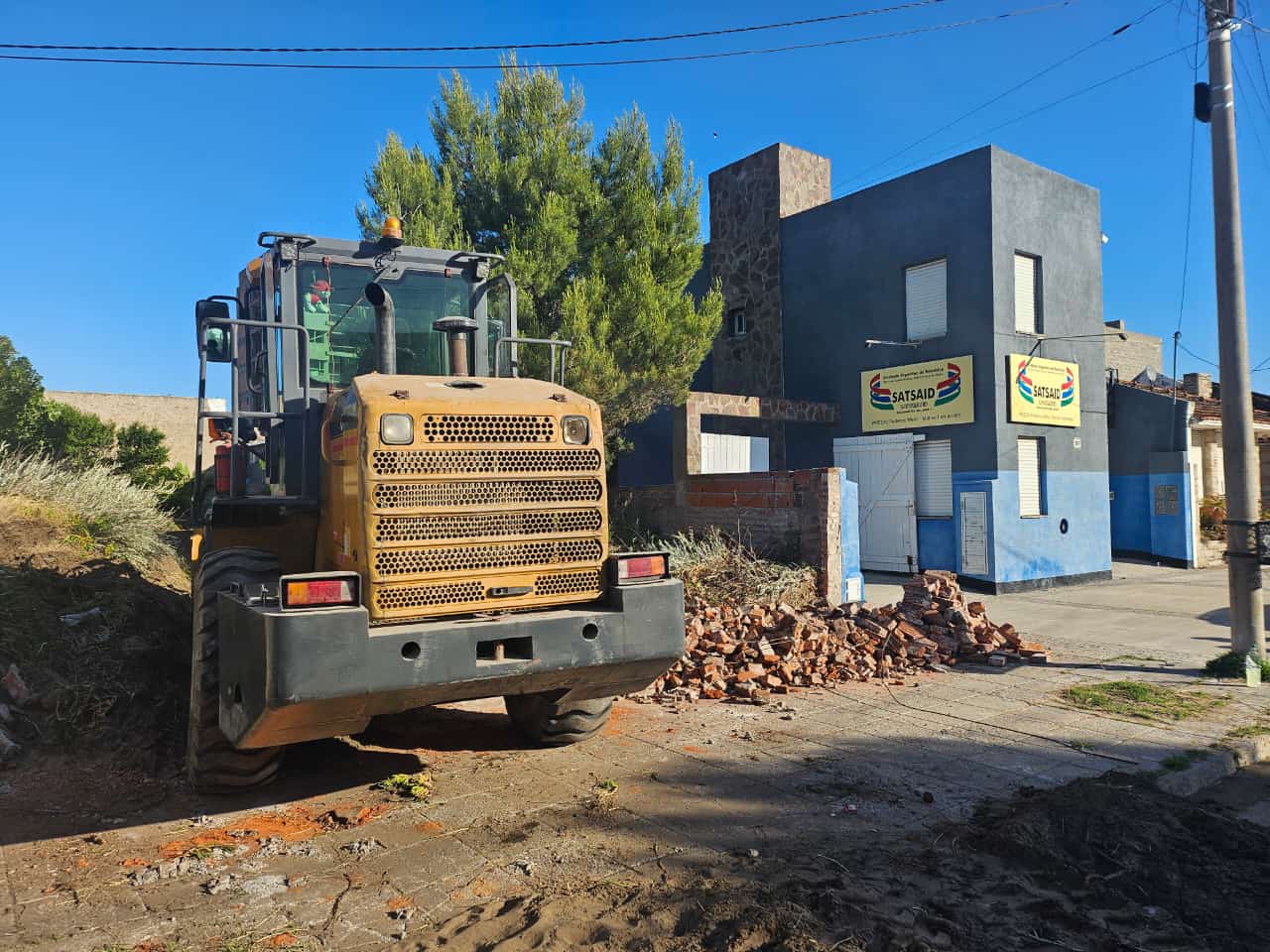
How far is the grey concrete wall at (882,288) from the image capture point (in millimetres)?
14648

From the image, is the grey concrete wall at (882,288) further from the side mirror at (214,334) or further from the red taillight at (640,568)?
the side mirror at (214,334)

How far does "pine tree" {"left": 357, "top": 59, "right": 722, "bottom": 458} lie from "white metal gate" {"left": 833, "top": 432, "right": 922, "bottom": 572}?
447cm

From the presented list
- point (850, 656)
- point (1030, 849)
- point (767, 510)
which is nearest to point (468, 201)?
point (767, 510)

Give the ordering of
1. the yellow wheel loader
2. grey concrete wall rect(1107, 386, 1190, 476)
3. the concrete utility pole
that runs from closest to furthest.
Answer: the yellow wheel loader → the concrete utility pole → grey concrete wall rect(1107, 386, 1190, 476)

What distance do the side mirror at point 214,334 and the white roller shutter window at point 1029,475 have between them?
13039mm

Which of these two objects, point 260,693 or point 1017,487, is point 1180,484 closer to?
point 1017,487

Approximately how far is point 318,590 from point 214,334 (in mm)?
2312

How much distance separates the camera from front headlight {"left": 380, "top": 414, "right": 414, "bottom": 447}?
423 centimetres

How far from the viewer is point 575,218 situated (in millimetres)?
12695

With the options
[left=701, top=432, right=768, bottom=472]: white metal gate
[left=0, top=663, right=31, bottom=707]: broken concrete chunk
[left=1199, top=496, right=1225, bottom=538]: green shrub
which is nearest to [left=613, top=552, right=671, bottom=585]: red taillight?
[left=0, top=663, right=31, bottom=707]: broken concrete chunk

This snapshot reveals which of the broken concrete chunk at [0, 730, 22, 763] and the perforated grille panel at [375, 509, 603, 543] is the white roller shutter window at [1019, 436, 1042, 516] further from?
the broken concrete chunk at [0, 730, 22, 763]

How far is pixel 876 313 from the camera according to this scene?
16234 mm

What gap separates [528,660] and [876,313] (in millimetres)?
13359

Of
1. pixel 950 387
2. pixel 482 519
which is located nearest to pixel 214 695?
pixel 482 519
